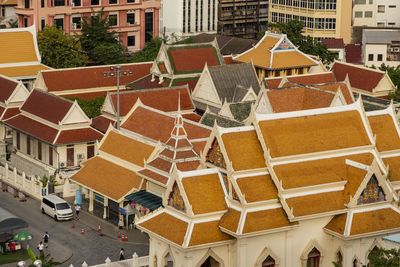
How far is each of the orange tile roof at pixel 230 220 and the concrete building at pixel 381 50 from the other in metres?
73.8

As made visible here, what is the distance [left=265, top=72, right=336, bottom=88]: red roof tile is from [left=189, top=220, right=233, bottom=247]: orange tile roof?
35234 millimetres

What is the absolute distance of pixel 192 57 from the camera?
118 meters

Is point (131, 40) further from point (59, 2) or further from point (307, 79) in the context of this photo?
point (307, 79)

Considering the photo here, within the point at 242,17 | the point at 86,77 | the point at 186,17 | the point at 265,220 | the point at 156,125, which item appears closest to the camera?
the point at 265,220

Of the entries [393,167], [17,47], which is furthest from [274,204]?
[17,47]

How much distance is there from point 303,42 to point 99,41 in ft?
80.6

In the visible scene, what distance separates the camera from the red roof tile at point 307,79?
10688 centimetres

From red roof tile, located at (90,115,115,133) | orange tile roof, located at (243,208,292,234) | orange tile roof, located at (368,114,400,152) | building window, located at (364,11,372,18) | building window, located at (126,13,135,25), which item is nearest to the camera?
orange tile roof, located at (243,208,292,234)

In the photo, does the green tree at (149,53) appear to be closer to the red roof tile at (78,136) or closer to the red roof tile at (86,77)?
the red roof tile at (86,77)

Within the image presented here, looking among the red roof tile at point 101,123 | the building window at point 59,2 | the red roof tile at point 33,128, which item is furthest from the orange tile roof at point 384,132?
the building window at point 59,2

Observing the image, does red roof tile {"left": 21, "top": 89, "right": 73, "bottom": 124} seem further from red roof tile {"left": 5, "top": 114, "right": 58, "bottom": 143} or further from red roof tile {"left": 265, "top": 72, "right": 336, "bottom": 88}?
red roof tile {"left": 265, "top": 72, "right": 336, "bottom": 88}

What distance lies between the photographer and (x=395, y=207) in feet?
246

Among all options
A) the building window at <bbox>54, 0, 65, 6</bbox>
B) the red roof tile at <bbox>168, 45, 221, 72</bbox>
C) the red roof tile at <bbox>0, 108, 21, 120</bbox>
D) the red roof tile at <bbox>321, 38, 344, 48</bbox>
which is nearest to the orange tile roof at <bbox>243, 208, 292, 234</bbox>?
the red roof tile at <bbox>0, 108, 21, 120</bbox>

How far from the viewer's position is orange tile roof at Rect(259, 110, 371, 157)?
74375 mm
